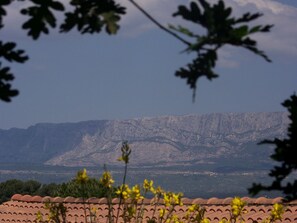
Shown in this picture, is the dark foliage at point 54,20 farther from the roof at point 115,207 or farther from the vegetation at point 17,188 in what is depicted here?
the vegetation at point 17,188

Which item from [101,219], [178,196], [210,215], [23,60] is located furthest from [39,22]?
[101,219]

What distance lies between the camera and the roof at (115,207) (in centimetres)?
1597

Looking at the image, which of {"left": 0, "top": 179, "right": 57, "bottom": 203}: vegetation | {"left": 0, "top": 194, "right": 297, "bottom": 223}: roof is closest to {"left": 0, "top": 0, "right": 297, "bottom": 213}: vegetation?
{"left": 0, "top": 194, "right": 297, "bottom": 223}: roof

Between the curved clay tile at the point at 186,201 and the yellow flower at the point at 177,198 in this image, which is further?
the curved clay tile at the point at 186,201

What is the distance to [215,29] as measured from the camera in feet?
7.30

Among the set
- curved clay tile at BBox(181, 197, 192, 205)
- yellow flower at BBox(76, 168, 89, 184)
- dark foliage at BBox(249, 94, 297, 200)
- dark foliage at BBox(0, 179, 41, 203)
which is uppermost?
dark foliage at BBox(0, 179, 41, 203)

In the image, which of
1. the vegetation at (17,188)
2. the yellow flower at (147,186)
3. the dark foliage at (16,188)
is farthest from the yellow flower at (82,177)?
the dark foliage at (16,188)

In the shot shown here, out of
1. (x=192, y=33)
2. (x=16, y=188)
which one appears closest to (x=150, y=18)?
(x=192, y=33)

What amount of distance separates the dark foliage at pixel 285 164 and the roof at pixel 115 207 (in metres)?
10.6

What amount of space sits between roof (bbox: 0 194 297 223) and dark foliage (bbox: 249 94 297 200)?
10606 mm

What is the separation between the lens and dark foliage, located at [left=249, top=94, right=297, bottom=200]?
109 inches

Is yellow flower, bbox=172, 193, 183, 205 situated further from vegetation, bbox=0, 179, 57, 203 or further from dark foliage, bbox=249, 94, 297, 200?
vegetation, bbox=0, 179, 57, 203

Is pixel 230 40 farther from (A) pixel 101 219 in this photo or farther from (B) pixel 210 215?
(A) pixel 101 219

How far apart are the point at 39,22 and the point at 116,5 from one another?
25 centimetres
